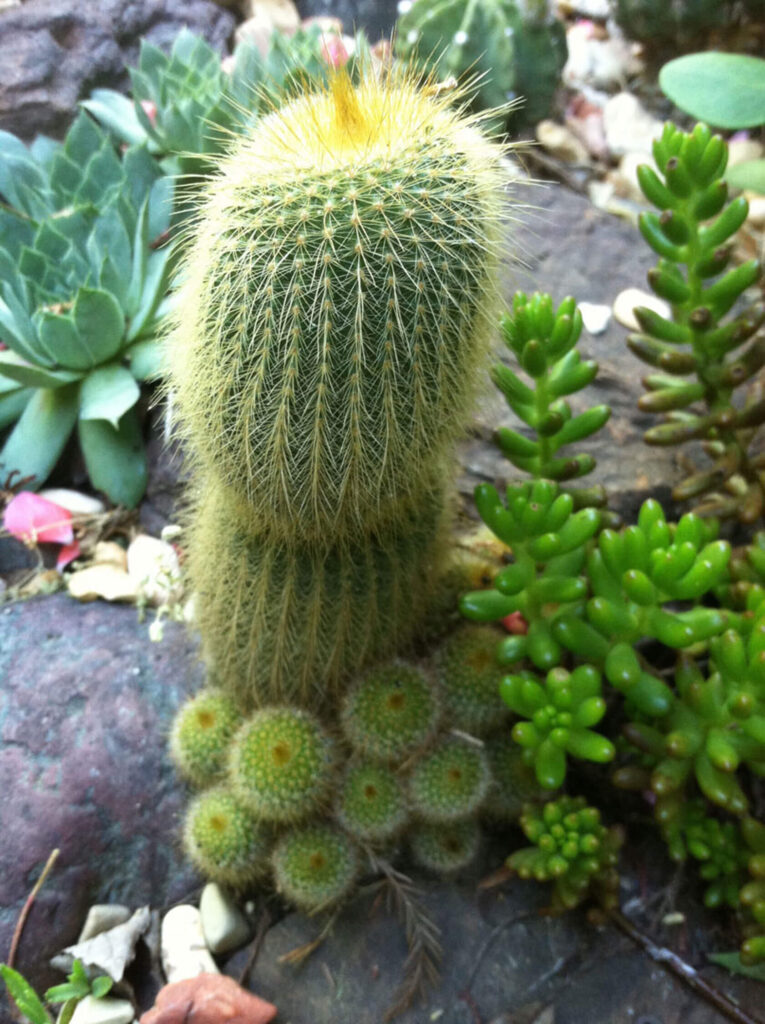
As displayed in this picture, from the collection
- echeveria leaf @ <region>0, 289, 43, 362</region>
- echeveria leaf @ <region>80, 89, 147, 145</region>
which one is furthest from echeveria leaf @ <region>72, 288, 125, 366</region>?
echeveria leaf @ <region>80, 89, 147, 145</region>

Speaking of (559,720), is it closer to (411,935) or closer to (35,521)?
(411,935)

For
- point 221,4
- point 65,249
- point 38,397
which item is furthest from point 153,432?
point 221,4

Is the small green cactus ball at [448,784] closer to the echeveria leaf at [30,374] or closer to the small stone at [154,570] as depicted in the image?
the small stone at [154,570]

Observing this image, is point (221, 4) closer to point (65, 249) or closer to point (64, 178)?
point (64, 178)

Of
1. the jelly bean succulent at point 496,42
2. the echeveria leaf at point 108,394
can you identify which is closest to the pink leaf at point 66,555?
the echeveria leaf at point 108,394

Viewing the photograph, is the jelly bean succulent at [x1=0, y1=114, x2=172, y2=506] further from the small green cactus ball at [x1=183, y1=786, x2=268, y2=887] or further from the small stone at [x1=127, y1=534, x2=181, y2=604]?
the small green cactus ball at [x1=183, y1=786, x2=268, y2=887]

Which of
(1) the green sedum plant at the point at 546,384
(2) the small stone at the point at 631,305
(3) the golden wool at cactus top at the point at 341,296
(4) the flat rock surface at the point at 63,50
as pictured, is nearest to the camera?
(3) the golden wool at cactus top at the point at 341,296
